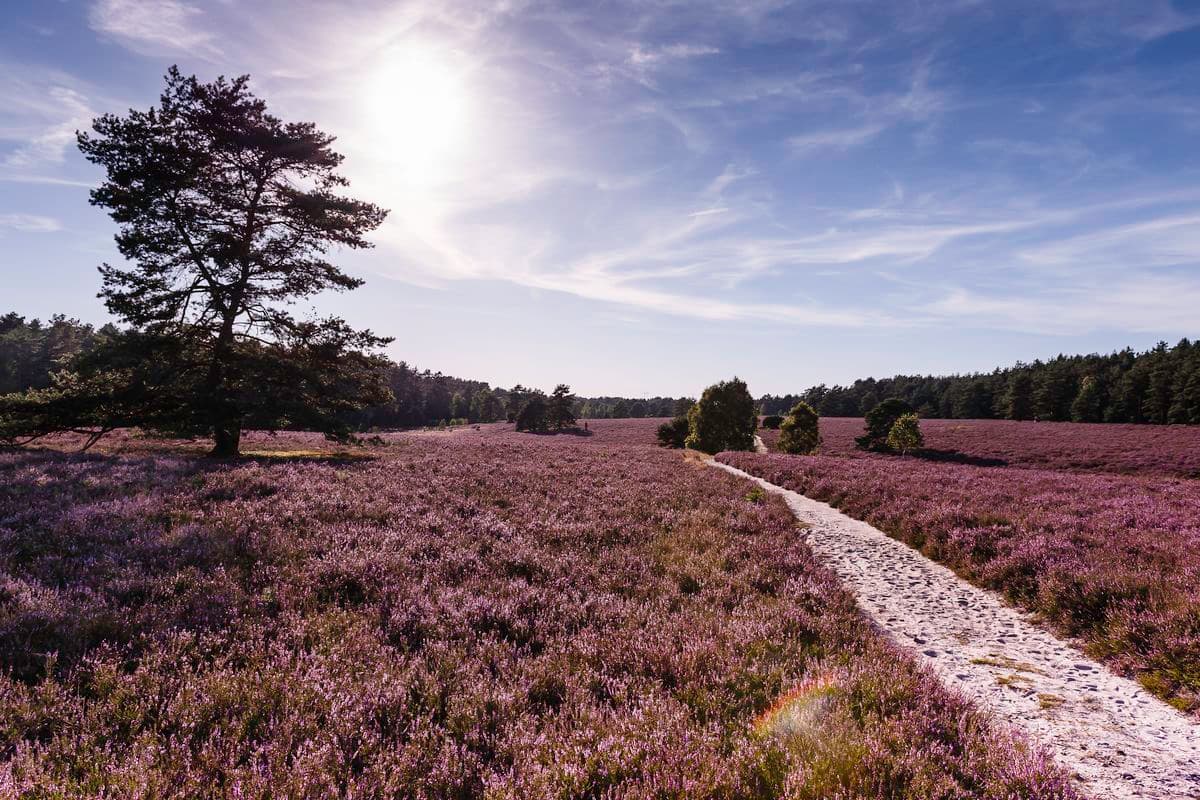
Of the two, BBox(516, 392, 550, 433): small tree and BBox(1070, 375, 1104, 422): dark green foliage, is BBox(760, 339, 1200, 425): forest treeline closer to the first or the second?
BBox(1070, 375, 1104, 422): dark green foliage

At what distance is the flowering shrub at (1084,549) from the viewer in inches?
227

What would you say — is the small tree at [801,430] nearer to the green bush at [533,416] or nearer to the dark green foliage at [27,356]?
the green bush at [533,416]

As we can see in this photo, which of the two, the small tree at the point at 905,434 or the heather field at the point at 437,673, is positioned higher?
the small tree at the point at 905,434

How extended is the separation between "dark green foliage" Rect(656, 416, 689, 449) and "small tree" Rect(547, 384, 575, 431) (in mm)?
22412

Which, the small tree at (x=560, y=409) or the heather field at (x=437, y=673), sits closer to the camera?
the heather field at (x=437, y=673)

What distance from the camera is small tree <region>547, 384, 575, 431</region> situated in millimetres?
79500

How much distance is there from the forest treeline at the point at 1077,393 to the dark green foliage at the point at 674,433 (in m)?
41.3

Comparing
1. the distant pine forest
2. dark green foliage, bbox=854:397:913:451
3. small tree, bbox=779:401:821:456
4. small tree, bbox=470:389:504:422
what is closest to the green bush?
the distant pine forest

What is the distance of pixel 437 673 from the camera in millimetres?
4254

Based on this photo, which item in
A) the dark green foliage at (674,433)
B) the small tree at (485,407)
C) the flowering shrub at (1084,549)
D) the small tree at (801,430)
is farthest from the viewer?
the small tree at (485,407)

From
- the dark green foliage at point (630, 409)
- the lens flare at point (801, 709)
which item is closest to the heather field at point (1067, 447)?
the lens flare at point (801, 709)

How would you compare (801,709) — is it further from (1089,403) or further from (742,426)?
(1089,403)

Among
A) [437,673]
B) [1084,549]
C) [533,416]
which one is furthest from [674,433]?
[437,673]

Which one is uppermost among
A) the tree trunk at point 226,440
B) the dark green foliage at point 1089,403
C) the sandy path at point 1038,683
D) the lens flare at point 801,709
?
the dark green foliage at point 1089,403
